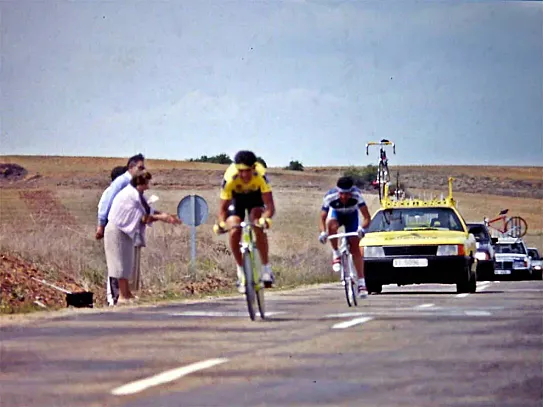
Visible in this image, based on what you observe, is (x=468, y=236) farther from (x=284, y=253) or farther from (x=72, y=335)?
(x=72, y=335)

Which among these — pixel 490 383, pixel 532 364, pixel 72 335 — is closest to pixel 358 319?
pixel 72 335

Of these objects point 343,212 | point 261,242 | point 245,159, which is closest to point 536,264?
point 343,212

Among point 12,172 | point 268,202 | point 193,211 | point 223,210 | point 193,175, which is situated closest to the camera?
point 268,202

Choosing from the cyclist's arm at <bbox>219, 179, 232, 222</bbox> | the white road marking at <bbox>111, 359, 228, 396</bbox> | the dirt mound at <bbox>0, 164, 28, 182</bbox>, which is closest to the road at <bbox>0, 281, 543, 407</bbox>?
the white road marking at <bbox>111, 359, 228, 396</bbox>

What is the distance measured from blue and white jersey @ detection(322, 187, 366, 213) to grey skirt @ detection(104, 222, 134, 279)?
4.01 metres

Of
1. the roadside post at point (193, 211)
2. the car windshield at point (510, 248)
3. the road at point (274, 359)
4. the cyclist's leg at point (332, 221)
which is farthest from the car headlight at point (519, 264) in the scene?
the cyclist's leg at point (332, 221)

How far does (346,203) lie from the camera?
1633 cm

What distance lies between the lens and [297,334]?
14320 mm

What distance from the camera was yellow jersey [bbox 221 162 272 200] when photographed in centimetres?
1327

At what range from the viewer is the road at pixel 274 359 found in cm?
981

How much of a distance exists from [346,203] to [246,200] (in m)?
2.47

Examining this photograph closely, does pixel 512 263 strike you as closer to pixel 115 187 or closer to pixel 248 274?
pixel 115 187

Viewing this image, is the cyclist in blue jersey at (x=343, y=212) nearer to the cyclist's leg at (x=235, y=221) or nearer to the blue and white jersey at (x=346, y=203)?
the blue and white jersey at (x=346, y=203)

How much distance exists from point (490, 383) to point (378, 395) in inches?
42.2
